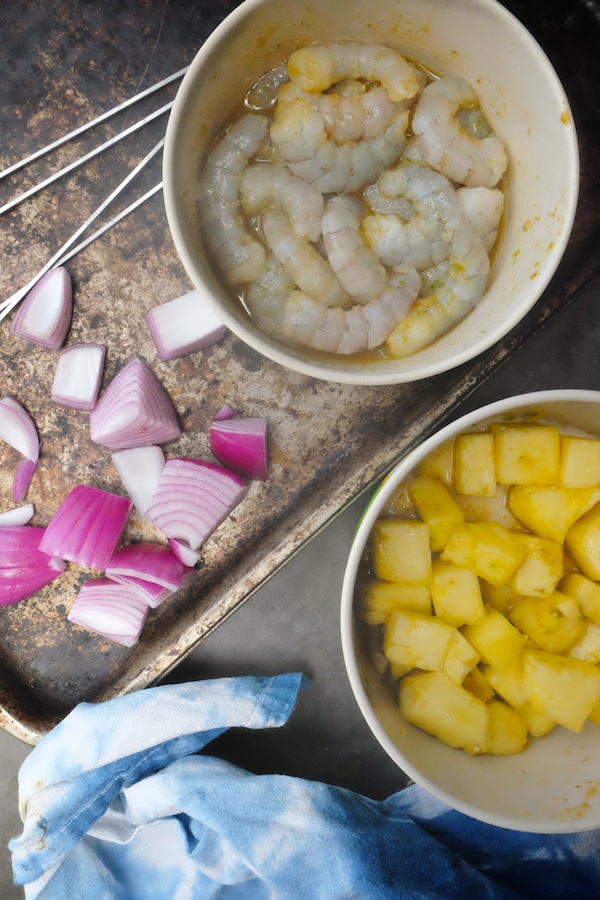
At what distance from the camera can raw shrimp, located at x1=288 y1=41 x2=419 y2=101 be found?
38.0 inches

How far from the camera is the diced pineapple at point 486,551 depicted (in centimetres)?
107

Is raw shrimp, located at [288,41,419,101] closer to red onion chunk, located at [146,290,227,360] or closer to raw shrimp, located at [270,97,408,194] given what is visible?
raw shrimp, located at [270,97,408,194]

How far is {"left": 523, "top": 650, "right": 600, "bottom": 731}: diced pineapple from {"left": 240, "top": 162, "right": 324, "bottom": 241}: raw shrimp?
77 centimetres

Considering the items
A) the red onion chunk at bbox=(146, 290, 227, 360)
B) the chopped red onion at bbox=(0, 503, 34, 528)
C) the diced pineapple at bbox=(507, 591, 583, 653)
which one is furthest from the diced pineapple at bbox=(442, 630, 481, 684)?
the chopped red onion at bbox=(0, 503, 34, 528)

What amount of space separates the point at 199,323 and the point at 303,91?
41 centimetres

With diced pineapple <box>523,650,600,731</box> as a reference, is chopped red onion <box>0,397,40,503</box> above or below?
above

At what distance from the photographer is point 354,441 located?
1.24m

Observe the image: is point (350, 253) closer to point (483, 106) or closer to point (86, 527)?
point (483, 106)

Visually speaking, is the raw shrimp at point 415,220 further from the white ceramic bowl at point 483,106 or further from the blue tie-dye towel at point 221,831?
the blue tie-dye towel at point 221,831

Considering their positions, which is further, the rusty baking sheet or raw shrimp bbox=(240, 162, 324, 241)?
the rusty baking sheet

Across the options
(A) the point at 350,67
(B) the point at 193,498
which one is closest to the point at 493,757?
(B) the point at 193,498

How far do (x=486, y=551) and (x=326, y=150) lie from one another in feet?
2.16

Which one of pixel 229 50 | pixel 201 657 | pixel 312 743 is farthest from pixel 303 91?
pixel 312 743

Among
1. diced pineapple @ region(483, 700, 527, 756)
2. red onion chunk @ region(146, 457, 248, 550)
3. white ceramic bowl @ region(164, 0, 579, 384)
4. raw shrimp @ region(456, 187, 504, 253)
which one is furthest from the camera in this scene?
red onion chunk @ region(146, 457, 248, 550)
